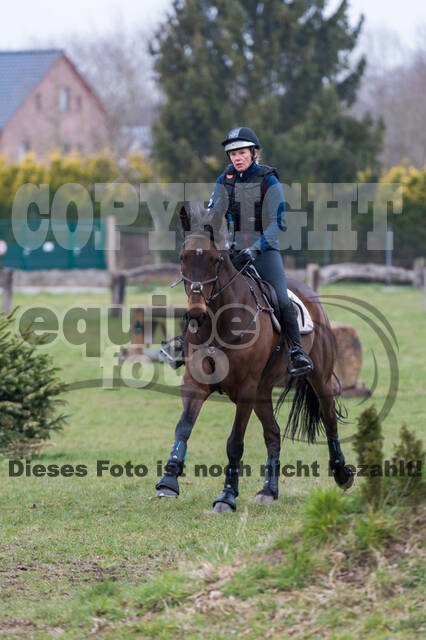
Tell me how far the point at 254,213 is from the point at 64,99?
54082 millimetres

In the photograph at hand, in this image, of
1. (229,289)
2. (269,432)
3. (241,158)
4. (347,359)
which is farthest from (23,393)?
(347,359)

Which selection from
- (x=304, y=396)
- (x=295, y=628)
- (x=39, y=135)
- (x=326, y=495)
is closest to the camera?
(x=295, y=628)

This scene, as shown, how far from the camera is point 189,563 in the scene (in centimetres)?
505

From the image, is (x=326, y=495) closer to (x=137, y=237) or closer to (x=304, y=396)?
(x=304, y=396)

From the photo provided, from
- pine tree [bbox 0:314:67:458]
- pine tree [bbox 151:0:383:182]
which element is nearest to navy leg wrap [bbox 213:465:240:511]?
pine tree [bbox 0:314:67:458]

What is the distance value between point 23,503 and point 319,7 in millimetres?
30974

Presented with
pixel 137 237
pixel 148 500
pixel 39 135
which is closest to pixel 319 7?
pixel 137 237

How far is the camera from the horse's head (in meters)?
6.64

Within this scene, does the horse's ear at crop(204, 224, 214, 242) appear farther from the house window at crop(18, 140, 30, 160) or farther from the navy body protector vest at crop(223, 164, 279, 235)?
the house window at crop(18, 140, 30, 160)

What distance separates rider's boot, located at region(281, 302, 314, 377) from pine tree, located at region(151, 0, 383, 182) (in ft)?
83.4

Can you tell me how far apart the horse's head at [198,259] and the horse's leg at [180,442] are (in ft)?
2.22

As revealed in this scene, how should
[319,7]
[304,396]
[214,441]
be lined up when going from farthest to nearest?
[319,7], [214,441], [304,396]

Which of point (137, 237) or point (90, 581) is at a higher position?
point (137, 237)

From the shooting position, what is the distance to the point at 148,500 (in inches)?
309
